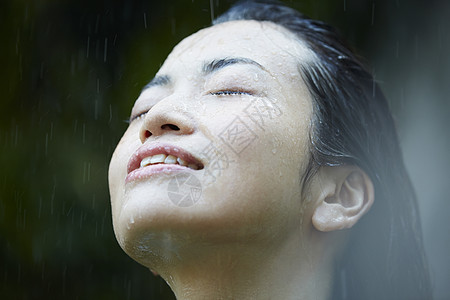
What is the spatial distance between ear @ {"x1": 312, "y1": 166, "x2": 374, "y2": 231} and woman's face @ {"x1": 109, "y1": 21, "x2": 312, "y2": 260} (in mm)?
101

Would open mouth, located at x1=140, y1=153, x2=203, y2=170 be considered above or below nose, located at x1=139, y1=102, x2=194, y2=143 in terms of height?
below

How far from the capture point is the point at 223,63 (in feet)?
5.88

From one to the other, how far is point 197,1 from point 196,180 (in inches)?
71.5

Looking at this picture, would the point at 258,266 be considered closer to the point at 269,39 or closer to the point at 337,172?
the point at 337,172

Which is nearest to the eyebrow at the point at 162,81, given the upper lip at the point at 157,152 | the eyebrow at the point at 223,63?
the eyebrow at the point at 223,63

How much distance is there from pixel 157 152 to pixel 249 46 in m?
0.49

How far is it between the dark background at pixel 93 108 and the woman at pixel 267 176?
1.01 metres

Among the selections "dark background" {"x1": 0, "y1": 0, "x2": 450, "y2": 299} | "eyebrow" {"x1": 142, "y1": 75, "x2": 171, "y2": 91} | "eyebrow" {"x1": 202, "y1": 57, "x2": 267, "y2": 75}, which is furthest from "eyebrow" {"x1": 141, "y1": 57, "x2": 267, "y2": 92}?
"dark background" {"x1": 0, "y1": 0, "x2": 450, "y2": 299}

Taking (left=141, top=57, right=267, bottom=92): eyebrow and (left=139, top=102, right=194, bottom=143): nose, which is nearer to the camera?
(left=139, top=102, right=194, bottom=143): nose

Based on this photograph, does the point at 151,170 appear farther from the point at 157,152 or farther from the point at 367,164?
the point at 367,164

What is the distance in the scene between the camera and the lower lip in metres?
1.57

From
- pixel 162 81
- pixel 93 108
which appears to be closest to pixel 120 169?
pixel 162 81

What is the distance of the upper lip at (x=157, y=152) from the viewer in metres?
1.59

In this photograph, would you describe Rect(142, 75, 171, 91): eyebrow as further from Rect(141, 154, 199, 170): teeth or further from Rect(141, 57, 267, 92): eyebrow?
Rect(141, 154, 199, 170): teeth
